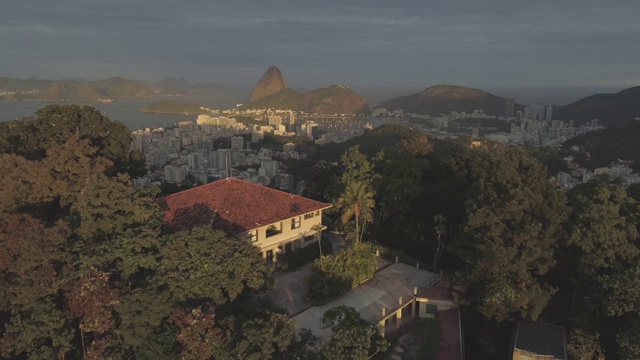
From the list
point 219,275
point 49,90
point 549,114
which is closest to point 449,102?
point 549,114

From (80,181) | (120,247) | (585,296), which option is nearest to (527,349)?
(585,296)

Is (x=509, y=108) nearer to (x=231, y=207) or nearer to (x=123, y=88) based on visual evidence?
(x=231, y=207)

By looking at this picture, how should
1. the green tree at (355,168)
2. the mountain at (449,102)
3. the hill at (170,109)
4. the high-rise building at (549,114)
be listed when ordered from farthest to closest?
the hill at (170,109) → the mountain at (449,102) → the high-rise building at (549,114) → the green tree at (355,168)

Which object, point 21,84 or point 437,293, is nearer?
point 437,293

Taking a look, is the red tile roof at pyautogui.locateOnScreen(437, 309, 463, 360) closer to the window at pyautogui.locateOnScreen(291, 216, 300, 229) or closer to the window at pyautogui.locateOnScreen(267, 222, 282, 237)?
the window at pyautogui.locateOnScreen(291, 216, 300, 229)

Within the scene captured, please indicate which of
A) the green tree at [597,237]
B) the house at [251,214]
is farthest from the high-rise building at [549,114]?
the house at [251,214]

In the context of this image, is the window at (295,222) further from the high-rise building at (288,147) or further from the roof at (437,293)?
the high-rise building at (288,147)

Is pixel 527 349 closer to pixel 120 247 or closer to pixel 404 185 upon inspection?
pixel 404 185
